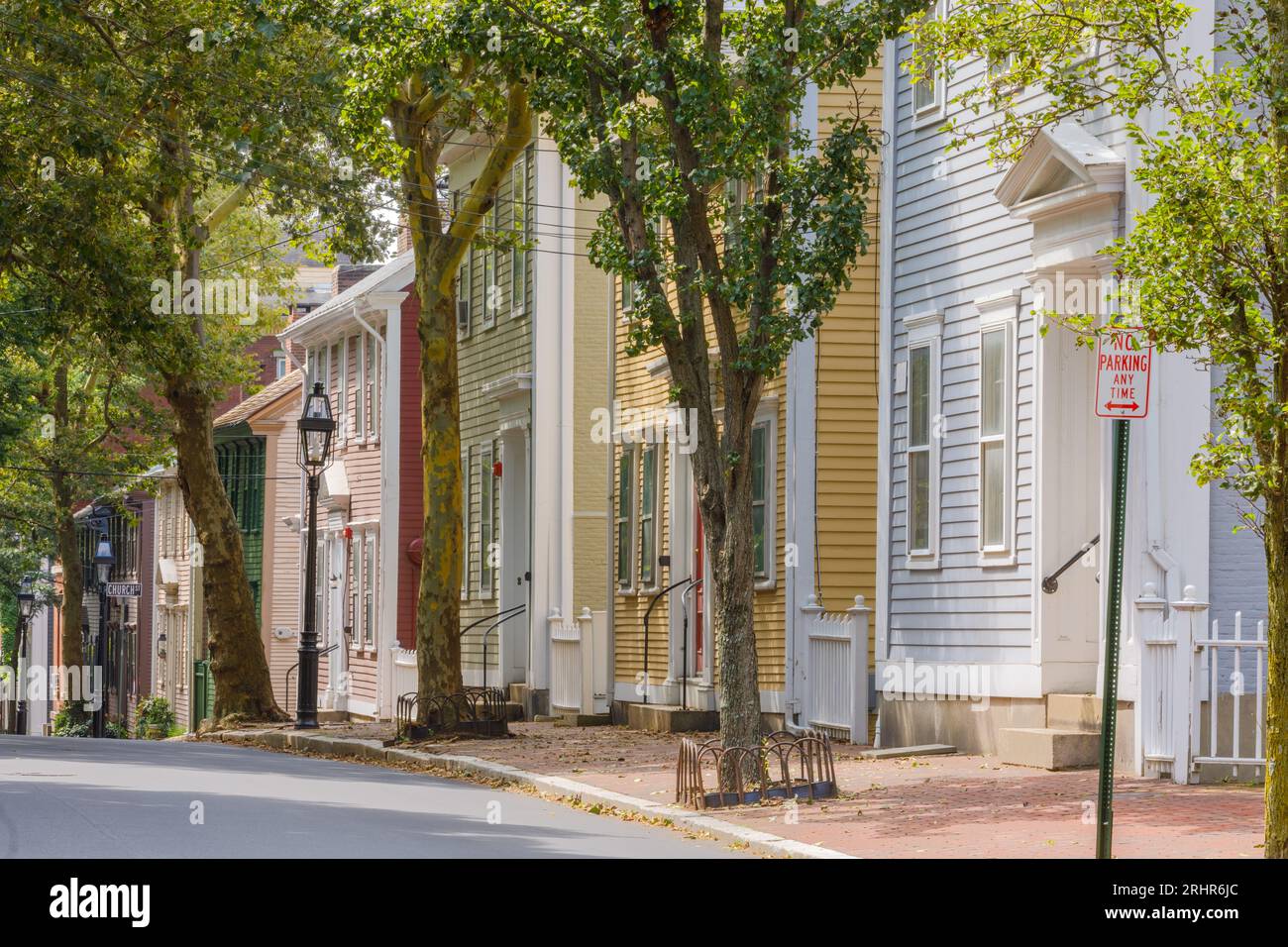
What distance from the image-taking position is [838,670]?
21.5 m

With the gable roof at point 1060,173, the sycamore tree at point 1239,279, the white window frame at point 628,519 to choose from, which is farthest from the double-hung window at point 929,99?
the sycamore tree at point 1239,279

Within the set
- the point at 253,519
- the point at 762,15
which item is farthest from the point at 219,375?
the point at 253,519

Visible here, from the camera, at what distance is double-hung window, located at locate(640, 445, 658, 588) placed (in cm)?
2733

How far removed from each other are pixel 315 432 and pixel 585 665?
5028 mm

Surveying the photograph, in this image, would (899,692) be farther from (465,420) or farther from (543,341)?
(465,420)

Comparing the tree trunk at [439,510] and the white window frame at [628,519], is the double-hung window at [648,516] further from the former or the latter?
the tree trunk at [439,510]

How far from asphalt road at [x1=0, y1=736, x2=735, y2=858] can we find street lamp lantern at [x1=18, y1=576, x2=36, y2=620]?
118ft

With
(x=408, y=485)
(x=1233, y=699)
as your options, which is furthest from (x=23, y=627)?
(x=1233, y=699)

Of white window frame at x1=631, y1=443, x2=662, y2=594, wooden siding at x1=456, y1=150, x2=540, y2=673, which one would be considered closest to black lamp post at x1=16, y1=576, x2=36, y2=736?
wooden siding at x1=456, y1=150, x2=540, y2=673

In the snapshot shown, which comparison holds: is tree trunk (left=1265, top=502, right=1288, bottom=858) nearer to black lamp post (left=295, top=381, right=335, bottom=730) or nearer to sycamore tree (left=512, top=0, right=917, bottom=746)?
sycamore tree (left=512, top=0, right=917, bottom=746)

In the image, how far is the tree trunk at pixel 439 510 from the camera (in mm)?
24484

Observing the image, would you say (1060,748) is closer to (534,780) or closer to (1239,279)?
(534,780)

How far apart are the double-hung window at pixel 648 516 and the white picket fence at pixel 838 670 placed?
530 centimetres

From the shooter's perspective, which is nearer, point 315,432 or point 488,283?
point 315,432
